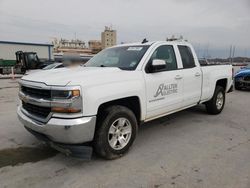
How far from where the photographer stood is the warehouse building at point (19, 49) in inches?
1165

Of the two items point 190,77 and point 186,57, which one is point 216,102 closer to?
point 190,77

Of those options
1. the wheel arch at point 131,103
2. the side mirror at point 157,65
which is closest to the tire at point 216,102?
the side mirror at point 157,65

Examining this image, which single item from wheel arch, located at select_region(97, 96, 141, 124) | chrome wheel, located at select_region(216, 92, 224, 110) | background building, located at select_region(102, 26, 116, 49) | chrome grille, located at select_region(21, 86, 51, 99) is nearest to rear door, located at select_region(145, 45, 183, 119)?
wheel arch, located at select_region(97, 96, 141, 124)

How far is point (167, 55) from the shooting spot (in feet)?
16.2

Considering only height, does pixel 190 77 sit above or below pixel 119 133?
above

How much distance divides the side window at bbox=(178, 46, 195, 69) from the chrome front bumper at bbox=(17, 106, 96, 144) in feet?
9.22

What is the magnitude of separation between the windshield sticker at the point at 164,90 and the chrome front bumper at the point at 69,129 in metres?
1.46

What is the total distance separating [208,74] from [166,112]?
6.39 ft

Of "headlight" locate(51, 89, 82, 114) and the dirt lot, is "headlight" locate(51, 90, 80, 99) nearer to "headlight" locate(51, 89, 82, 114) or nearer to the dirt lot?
"headlight" locate(51, 89, 82, 114)

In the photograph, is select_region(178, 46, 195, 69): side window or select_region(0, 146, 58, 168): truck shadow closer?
select_region(0, 146, 58, 168): truck shadow

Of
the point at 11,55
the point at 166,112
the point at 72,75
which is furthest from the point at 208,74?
the point at 11,55

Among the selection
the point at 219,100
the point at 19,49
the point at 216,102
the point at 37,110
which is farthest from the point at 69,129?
the point at 19,49

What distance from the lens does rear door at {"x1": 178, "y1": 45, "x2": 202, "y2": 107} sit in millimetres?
5144

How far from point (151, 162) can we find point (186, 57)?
2736 millimetres
